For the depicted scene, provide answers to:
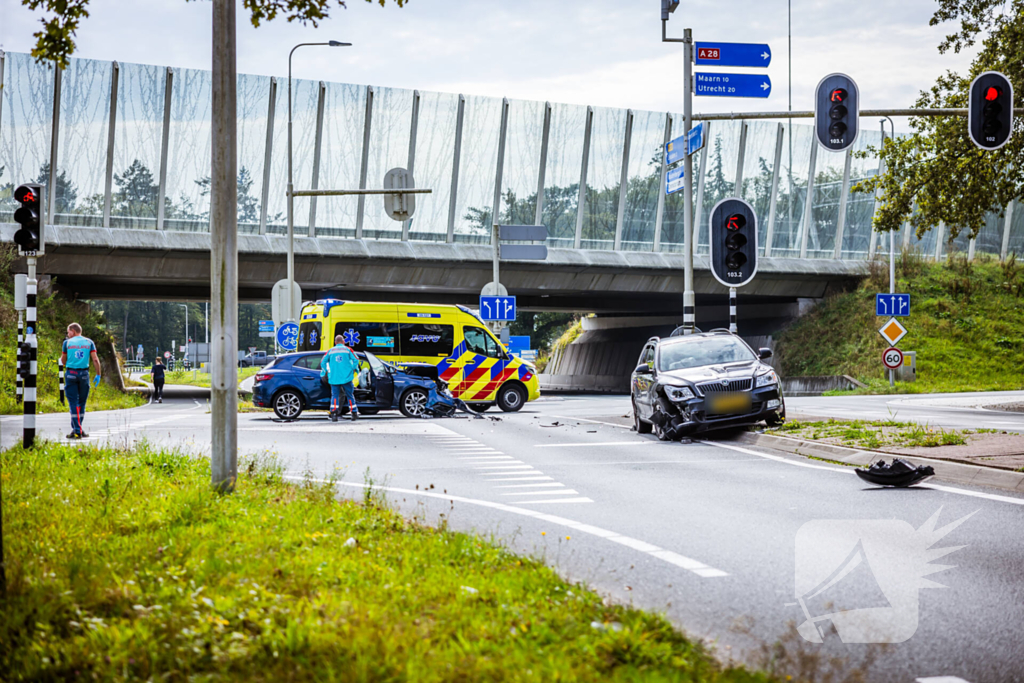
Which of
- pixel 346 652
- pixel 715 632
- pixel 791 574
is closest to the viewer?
pixel 346 652

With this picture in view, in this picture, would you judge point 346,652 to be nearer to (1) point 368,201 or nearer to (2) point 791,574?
(2) point 791,574

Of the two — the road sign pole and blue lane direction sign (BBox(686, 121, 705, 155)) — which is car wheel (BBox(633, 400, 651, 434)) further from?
blue lane direction sign (BBox(686, 121, 705, 155))

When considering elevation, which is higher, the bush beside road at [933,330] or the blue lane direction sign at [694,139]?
the blue lane direction sign at [694,139]

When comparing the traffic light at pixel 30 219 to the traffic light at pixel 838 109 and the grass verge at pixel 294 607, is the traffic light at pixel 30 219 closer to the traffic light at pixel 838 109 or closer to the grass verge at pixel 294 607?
the grass verge at pixel 294 607

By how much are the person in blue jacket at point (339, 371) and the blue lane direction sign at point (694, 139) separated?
7603 mm

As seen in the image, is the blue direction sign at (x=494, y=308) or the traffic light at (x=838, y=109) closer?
the traffic light at (x=838, y=109)

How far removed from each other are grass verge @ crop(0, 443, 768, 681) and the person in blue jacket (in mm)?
12635

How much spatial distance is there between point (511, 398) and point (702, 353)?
30.6 ft

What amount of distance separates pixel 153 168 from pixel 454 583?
3083cm

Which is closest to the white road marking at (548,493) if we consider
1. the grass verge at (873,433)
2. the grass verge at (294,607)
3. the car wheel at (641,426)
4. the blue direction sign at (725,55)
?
the grass verge at (294,607)

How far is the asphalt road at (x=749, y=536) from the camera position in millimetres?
4461

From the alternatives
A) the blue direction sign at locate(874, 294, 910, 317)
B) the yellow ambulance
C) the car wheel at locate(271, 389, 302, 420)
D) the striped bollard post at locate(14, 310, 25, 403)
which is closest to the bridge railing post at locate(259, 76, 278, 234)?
the yellow ambulance

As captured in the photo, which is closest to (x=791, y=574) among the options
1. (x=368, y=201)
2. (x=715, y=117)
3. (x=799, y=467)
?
(x=799, y=467)

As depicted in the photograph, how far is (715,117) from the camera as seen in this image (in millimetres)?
16562
